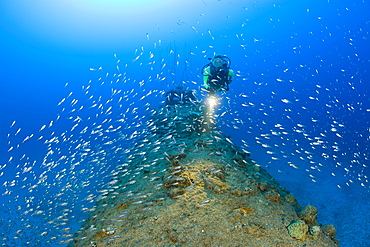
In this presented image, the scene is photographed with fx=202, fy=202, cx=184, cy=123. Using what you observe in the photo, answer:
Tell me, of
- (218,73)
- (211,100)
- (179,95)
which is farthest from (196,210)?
(179,95)

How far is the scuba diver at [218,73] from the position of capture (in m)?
8.98

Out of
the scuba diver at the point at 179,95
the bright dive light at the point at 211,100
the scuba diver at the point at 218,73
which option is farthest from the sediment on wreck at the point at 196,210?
the scuba diver at the point at 179,95

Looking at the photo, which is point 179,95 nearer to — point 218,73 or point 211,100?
point 211,100

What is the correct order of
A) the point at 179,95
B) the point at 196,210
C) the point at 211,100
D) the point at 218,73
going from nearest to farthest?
the point at 196,210
the point at 218,73
the point at 211,100
the point at 179,95

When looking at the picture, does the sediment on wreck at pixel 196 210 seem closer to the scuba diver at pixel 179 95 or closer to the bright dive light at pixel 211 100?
the bright dive light at pixel 211 100

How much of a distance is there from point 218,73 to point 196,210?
682 cm

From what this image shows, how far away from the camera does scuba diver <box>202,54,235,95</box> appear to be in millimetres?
8977

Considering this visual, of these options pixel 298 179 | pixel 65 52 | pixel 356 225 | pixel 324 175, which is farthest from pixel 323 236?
pixel 65 52

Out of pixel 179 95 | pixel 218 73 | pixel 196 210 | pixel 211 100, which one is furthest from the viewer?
pixel 179 95

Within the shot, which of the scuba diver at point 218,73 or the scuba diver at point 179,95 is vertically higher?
the scuba diver at point 179,95

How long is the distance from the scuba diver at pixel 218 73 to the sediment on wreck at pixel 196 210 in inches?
159

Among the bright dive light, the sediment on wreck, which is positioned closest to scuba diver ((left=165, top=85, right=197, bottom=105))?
the bright dive light

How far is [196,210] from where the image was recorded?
349cm

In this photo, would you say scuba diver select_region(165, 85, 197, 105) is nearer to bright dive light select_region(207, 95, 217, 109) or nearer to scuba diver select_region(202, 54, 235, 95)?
bright dive light select_region(207, 95, 217, 109)
